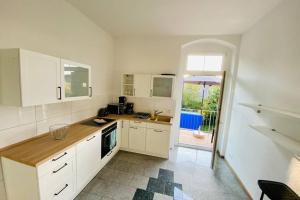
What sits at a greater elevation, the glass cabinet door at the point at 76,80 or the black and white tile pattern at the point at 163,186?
the glass cabinet door at the point at 76,80

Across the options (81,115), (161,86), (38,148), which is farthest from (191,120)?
(38,148)

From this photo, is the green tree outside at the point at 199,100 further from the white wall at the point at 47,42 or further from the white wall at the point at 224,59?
the white wall at the point at 47,42

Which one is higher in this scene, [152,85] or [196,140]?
[152,85]

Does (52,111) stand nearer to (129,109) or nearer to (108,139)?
(108,139)

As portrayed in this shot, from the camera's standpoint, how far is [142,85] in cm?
326

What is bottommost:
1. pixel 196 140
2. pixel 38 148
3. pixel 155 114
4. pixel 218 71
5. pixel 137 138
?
pixel 196 140

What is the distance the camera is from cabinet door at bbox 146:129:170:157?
2.96 meters

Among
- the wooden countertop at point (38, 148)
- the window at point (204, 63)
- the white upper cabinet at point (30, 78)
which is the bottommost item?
the wooden countertop at point (38, 148)

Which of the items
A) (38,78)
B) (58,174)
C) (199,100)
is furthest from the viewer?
(199,100)

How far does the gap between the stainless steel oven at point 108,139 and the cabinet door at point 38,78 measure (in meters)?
1.11

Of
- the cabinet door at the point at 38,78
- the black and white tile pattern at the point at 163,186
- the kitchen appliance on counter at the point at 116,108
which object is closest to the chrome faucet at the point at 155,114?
the kitchen appliance on counter at the point at 116,108

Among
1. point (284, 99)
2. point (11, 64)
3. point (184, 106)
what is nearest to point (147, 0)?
point (11, 64)

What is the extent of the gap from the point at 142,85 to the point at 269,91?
229 cm

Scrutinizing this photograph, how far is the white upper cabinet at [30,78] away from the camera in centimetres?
128
